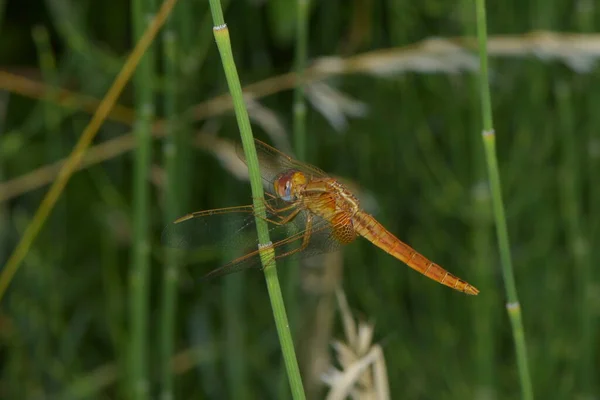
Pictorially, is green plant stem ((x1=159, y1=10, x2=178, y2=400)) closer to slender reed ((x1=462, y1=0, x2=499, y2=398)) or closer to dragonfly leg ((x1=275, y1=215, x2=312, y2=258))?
dragonfly leg ((x1=275, y1=215, x2=312, y2=258))

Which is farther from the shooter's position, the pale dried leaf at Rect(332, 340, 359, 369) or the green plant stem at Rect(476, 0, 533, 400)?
the pale dried leaf at Rect(332, 340, 359, 369)

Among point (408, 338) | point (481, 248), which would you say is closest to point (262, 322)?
point (408, 338)

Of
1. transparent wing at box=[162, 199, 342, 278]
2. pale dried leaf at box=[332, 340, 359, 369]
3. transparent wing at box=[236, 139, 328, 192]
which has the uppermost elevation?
transparent wing at box=[236, 139, 328, 192]

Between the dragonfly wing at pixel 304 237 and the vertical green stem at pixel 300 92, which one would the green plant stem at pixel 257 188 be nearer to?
the dragonfly wing at pixel 304 237

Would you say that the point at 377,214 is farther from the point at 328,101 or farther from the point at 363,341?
the point at 363,341

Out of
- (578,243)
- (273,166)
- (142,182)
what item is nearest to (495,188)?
(273,166)

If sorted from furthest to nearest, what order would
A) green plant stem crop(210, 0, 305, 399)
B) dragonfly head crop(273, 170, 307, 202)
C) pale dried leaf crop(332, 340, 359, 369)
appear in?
dragonfly head crop(273, 170, 307, 202)
pale dried leaf crop(332, 340, 359, 369)
green plant stem crop(210, 0, 305, 399)

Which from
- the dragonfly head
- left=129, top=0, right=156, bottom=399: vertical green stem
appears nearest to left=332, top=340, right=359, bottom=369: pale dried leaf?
the dragonfly head
